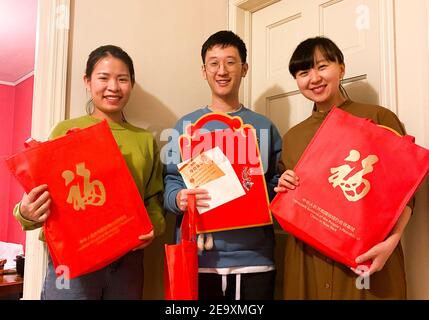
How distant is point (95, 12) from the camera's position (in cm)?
137

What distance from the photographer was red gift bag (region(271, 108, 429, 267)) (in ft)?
2.97

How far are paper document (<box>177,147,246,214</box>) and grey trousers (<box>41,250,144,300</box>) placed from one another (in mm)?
292

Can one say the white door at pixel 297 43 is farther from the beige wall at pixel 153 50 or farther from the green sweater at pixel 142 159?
the green sweater at pixel 142 159

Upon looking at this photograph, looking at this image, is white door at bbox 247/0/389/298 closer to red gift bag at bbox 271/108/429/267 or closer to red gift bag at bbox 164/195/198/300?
red gift bag at bbox 271/108/429/267

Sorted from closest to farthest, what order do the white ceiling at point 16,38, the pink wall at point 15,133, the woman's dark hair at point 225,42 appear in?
the woman's dark hair at point 225,42
the white ceiling at point 16,38
the pink wall at point 15,133

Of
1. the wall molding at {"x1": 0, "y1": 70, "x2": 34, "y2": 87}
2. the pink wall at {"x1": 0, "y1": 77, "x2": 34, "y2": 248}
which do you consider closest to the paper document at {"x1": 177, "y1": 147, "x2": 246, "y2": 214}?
the pink wall at {"x1": 0, "y1": 77, "x2": 34, "y2": 248}

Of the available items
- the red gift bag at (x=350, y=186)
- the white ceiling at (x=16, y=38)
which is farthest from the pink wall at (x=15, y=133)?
the red gift bag at (x=350, y=186)

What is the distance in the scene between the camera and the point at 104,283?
1.08 m

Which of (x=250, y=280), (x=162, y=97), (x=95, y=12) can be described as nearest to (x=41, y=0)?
(x=95, y=12)

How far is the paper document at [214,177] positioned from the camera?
1.07 metres

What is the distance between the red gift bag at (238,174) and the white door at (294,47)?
499 millimetres

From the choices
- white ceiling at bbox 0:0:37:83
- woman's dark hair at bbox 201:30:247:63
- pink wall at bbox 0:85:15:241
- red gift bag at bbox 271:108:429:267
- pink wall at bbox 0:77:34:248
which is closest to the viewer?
red gift bag at bbox 271:108:429:267
